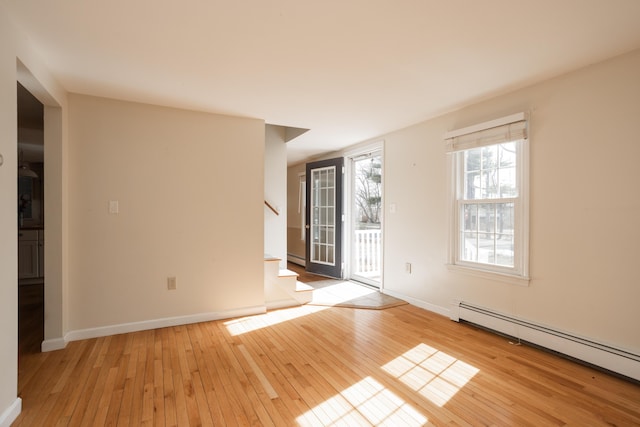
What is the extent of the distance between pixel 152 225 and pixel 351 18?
2.69 metres

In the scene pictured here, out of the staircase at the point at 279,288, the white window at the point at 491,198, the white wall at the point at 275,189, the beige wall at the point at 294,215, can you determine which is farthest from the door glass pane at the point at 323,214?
the white window at the point at 491,198

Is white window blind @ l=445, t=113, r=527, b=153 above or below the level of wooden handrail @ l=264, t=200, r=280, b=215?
above

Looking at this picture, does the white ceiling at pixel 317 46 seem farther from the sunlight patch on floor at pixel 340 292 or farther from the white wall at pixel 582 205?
the sunlight patch on floor at pixel 340 292

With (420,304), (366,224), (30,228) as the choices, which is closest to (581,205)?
(420,304)

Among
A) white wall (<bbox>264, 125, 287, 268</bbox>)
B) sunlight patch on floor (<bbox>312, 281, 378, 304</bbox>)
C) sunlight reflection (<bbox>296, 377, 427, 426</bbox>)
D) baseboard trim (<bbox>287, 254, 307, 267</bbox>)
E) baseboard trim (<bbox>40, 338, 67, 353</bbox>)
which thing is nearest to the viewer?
sunlight reflection (<bbox>296, 377, 427, 426</bbox>)

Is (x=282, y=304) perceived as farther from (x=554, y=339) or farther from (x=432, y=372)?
(x=554, y=339)

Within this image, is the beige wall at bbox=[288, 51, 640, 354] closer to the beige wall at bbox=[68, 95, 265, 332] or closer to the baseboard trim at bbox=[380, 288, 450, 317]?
the baseboard trim at bbox=[380, 288, 450, 317]

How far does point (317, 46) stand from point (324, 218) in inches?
157

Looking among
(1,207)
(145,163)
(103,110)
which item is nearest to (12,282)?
(1,207)

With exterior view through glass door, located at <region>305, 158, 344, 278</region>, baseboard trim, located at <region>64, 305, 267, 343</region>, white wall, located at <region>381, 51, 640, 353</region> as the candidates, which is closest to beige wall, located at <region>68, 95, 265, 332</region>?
baseboard trim, located at <region>64, 305, 267, 343</region>

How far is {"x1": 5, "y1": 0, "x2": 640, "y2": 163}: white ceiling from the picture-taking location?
1816mm

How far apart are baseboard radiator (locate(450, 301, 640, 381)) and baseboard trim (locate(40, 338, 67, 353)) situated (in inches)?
149

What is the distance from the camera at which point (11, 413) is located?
6.02ft

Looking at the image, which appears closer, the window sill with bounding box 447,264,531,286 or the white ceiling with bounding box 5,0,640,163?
the white ceiling with bounding box 5,0,640,163
